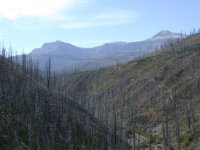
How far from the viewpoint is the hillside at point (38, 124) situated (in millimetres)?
37562

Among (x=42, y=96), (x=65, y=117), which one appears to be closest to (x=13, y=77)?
(x=42, y=96)

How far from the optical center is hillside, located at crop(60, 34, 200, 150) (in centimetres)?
6300

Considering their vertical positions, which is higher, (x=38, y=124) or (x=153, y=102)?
(x=38, y=124)

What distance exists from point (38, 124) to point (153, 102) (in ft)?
207

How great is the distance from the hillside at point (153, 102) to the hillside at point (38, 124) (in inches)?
280

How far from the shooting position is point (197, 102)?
78438 millimetres

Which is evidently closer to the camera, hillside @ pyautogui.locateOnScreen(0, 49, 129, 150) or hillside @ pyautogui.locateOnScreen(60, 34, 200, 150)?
hillside @ pyautogui.locateOnScreen(0, 49, 129, 150)

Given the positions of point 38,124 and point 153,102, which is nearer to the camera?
point 38,124

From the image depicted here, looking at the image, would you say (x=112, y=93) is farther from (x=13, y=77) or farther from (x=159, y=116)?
(x=13, y=77)

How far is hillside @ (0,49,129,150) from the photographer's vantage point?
3756 centimetres

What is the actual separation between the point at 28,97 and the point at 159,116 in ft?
167

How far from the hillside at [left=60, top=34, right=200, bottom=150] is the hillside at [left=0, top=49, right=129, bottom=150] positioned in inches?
280

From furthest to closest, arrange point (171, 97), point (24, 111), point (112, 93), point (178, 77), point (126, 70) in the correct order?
1. point (126, 70)
2. point (112, 93)
3. point (178, 77)
4. point (171, 97)
5. point (24, 111)

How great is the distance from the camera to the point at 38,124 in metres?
44.0
